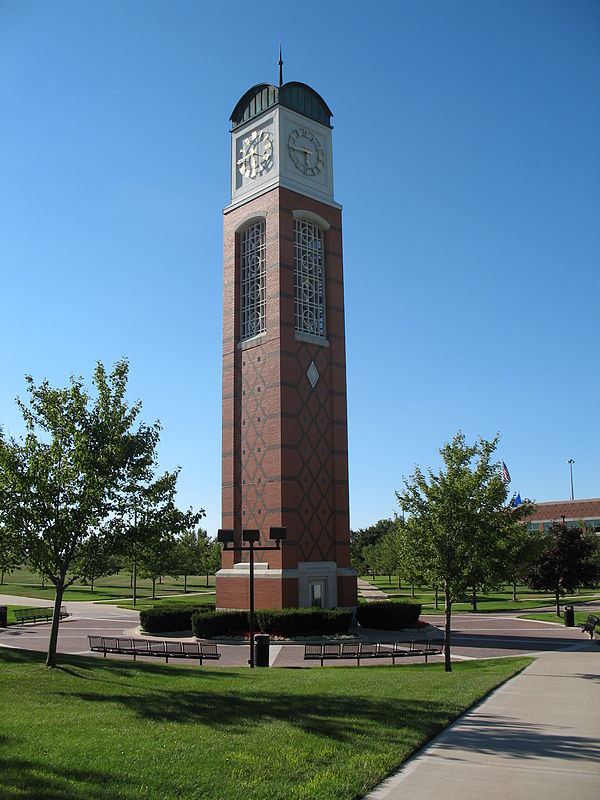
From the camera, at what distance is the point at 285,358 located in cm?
3638

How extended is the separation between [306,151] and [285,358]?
13508mm

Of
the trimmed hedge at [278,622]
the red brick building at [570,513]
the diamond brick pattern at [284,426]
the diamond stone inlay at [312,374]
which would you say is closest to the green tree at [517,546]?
the trimmed hedge at [278,622]

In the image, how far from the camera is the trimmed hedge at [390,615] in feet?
112

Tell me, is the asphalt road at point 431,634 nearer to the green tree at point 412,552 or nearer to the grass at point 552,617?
the grass at point 552,617

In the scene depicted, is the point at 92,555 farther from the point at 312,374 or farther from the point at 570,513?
the point at 570,513

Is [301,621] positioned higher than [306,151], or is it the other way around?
[306,151]

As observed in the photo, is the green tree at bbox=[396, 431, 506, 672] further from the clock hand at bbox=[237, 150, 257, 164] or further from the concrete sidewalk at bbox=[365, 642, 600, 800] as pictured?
the clock hand at bbox=[237, 150, 257, 164]

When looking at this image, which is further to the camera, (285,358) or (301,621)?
(285,358)

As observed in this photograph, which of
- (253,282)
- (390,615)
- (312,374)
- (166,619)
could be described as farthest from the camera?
(253,282)

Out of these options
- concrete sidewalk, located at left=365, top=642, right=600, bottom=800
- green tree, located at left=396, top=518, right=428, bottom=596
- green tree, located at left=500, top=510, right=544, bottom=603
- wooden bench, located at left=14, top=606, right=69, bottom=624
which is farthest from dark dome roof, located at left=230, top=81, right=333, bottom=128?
concrete sidewalk, located at left=365, top=642, right=600, bottom=800

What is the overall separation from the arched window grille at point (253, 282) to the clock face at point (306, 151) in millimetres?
4382

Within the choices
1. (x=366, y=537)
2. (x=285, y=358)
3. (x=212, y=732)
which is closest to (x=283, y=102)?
(x=285, y=358)

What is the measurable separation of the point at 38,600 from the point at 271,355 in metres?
29.6

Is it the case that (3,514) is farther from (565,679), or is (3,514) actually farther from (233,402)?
(233,402)
